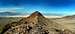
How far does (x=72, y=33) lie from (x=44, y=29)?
1.00 m

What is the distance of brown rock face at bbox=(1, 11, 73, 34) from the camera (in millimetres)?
Answer: 4777

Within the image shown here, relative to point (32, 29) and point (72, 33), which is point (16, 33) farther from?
point (72, 33)

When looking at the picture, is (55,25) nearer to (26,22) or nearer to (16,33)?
(26,22)

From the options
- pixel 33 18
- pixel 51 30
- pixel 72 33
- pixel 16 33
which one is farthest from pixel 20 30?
pixel 72 33

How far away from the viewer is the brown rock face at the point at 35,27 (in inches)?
188

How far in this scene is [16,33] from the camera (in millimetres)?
4832

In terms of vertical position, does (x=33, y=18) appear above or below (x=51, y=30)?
above

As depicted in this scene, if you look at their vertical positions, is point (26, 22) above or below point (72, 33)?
above

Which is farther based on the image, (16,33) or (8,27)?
(8,27)

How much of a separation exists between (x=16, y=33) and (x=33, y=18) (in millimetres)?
693

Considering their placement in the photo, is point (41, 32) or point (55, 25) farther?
point (55, 25)

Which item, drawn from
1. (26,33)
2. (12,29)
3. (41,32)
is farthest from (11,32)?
(41,32)

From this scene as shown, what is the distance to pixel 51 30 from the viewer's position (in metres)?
4.94

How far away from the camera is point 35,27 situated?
480 centimetres
